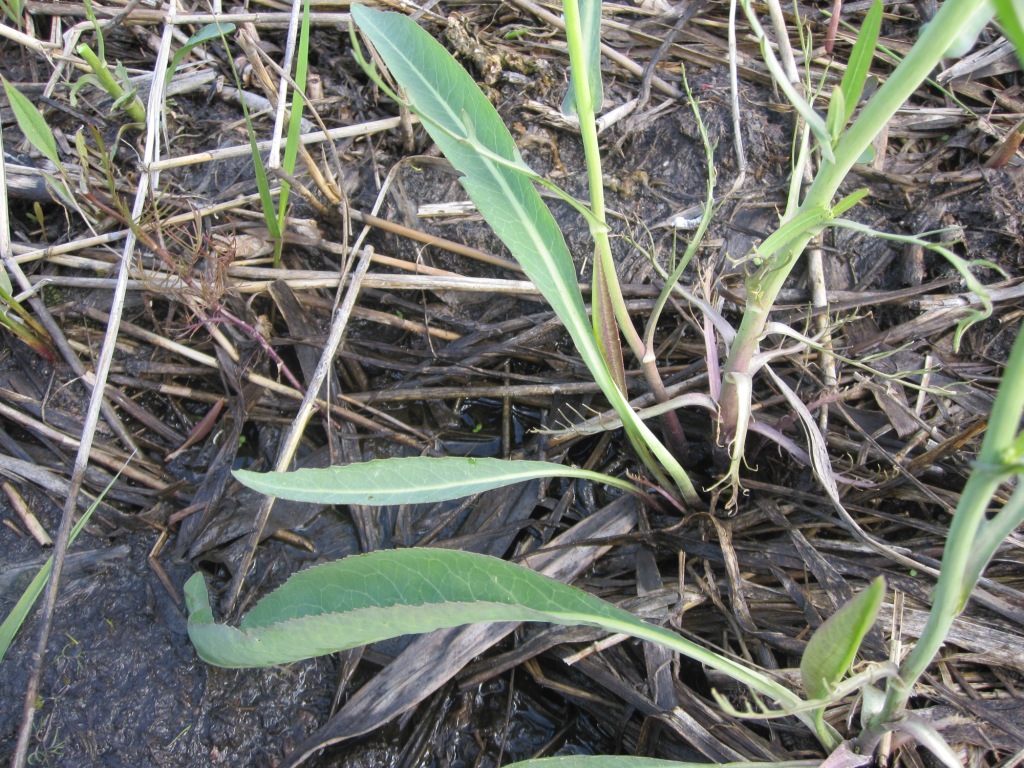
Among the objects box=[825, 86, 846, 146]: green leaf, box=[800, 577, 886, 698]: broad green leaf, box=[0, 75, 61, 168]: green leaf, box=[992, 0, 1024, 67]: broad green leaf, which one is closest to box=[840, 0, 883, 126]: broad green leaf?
box=[825, 86, 846, 146]: green leaf

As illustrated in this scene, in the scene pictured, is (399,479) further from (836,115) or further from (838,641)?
(836,115)

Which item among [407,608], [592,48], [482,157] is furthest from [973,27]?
[407,608]

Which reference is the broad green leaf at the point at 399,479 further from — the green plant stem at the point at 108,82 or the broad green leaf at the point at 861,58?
the green plant stem at the point at 108,82

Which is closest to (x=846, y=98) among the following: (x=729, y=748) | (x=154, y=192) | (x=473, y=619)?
(x=473, y=619)

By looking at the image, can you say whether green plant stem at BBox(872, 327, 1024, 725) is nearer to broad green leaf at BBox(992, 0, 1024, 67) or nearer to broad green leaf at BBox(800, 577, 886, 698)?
broad green leaf at BBox(800, 577, 886, 698)

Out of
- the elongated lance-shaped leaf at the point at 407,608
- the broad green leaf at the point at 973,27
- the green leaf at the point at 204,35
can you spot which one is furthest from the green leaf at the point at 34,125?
the broad green leaf at the point at 973,27

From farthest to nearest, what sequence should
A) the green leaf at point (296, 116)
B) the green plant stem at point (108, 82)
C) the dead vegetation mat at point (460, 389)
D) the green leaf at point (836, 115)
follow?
the green plant stem at point (108, 82) < the green leaf at point (296, 116) < the dead vegetation mat at point (460, 389) < the green leaf at point (836, 115)
